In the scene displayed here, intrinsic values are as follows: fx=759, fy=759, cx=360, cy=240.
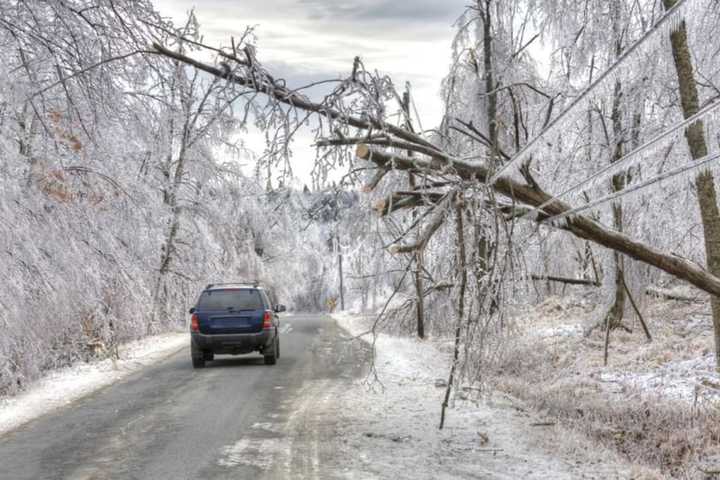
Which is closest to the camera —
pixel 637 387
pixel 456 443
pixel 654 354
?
pixel 456 443

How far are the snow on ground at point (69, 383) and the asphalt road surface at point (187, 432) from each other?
364 mm

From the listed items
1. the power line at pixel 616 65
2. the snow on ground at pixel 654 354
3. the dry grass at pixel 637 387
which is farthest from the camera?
the snow on ground at pixel 654 354

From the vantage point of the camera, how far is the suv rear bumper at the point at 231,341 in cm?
1627

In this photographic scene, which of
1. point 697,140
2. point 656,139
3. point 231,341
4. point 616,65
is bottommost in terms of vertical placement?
point 231,341

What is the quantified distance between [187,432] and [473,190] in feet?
14.9

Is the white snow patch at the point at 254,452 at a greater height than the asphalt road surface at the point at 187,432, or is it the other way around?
the asphalt road surface at the point at 187,432

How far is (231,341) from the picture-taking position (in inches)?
642

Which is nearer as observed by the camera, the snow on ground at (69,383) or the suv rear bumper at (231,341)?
the snow on ground at (69,383)

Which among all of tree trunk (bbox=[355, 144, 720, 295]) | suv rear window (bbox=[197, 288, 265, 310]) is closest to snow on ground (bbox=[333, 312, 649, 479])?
tree trunk (bbox=[355, 144, 720, 295])

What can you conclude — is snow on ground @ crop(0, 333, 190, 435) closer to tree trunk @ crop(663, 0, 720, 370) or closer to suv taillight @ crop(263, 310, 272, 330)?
suv taillight @ crop(263, 310, 272, 330)

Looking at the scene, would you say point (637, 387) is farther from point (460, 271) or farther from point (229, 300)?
point (229, 300)

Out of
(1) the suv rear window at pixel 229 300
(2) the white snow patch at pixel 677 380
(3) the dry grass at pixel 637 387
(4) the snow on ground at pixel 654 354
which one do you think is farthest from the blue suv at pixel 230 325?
(2) the white snow patch at pixel 677 380

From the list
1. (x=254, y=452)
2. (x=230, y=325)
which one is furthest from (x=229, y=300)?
(x=254, y=452)

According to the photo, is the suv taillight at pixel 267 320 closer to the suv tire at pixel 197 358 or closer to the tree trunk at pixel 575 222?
the suv tire at pixel 197 358
